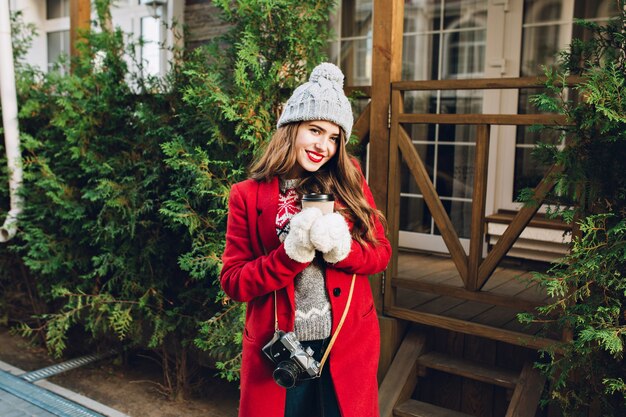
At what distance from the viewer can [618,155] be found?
2.85 meters

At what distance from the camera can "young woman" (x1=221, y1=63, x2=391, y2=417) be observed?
2.32 meters

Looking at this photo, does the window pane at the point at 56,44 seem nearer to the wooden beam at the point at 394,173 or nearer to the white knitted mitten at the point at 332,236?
the wooden beam at the point at 394,173

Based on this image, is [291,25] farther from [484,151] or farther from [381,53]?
[484,151]

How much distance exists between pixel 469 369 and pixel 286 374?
190cm

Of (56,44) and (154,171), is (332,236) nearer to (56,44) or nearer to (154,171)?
(154,171)

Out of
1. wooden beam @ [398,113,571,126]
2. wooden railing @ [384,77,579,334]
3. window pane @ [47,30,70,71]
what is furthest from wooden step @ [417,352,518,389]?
window pane @ [47,30,70,71]

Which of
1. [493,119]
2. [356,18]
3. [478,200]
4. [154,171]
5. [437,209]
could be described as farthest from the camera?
[356,18]

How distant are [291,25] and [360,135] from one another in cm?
77

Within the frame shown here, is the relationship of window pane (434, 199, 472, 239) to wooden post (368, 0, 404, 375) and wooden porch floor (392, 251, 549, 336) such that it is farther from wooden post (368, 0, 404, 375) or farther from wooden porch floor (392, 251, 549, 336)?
wooden post (368, 0, 404, 375)

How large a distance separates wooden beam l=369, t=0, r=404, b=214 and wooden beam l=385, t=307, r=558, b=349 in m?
0.62

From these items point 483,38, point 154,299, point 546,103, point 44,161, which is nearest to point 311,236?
point 546,103

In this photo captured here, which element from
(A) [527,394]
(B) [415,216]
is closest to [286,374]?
(A) [527,394]

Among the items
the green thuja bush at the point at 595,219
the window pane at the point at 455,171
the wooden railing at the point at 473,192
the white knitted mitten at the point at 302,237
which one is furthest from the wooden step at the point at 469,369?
the window pane at the point at 455,171

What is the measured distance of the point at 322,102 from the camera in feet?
7.63
